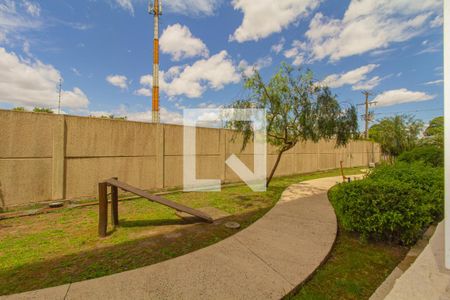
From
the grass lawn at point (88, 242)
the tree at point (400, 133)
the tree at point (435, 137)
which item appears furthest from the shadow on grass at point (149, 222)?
the tree at point (400, 133)

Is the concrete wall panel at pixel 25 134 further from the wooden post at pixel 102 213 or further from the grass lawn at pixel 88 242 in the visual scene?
the wooden post at pixel 102 213

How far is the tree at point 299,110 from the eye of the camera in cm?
658

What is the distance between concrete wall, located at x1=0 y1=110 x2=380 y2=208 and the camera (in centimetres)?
510

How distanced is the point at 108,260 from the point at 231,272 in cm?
174

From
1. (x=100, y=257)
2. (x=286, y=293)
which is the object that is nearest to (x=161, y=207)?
(x=100, y=257)

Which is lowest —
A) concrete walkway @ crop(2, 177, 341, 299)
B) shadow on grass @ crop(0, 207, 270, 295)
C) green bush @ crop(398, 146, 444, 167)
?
shadow on grass @ crop(0, 207, 270, 295)

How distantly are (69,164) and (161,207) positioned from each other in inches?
119

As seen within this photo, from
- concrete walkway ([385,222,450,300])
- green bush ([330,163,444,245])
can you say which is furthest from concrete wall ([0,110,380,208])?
concrete walkway ([385,222,450,300])

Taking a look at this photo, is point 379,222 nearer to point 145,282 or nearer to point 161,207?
point 145,282

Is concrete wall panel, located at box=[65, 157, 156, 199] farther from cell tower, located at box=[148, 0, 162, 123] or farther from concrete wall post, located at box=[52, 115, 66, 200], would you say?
cell tower, located at box=[148, 0, 162, 123]

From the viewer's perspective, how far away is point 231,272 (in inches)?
97.4

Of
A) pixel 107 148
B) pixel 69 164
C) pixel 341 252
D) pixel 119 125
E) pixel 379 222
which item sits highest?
pixel 119 125

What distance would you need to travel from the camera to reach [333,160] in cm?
1608

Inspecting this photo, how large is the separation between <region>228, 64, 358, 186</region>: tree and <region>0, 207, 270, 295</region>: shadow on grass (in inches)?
175
